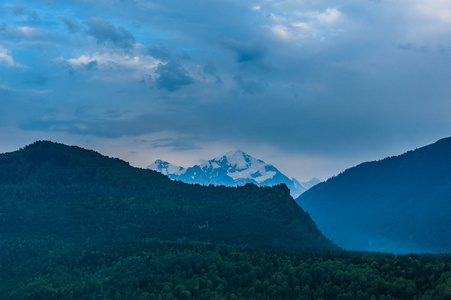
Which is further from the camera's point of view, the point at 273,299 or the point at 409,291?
the point at 273,299

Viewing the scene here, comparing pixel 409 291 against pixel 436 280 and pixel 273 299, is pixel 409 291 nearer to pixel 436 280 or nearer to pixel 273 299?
pixel 436 280

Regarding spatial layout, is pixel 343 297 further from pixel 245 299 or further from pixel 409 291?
pixel 245 299

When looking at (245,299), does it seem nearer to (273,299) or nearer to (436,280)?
(273,299)

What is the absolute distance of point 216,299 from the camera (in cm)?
19638

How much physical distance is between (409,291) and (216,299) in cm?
7084

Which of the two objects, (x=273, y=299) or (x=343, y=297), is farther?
(x=273, y=299)

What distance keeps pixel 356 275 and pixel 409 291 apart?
26503 millimetres

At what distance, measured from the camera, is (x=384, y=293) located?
181 m

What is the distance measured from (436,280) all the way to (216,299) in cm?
8063

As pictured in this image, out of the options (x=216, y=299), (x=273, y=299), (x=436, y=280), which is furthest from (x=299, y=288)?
(x=436, y=280)

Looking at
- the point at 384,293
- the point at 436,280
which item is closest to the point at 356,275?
the point at 384,293

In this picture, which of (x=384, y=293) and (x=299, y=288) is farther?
(x=299, y=288)

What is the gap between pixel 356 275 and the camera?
197 meters

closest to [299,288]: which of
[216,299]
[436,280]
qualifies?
[216,299]
